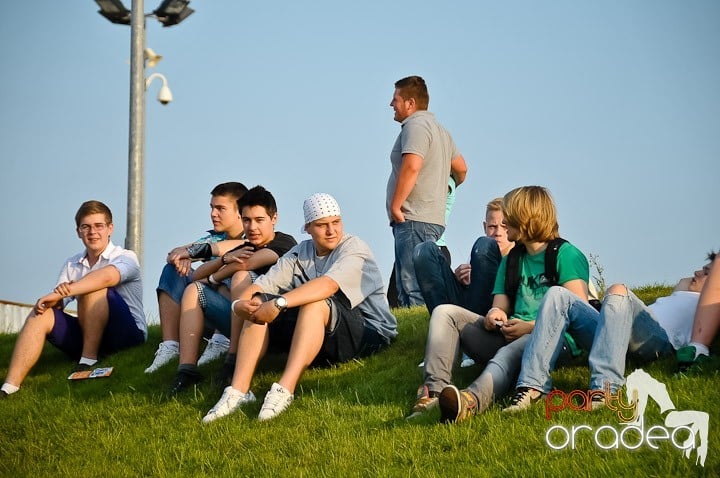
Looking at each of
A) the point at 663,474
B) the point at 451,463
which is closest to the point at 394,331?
the point at 451,463

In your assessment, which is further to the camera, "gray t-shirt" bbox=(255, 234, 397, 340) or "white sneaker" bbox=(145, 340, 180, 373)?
"white sneaker" bbox=(145, 340, 180, 373)

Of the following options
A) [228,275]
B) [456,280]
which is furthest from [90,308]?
[456,280]

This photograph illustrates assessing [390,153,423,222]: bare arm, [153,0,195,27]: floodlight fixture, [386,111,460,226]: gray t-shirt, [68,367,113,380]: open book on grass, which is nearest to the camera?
[68,367,113,380]: open book on grass

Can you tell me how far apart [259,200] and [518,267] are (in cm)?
265

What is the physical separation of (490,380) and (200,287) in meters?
3.14

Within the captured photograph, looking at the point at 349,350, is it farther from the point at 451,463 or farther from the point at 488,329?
the point at 451,463

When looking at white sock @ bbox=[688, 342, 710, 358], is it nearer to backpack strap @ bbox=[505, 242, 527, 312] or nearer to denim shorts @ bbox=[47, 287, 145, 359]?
backpack strap @ bbox=[505, 242, 527, 312]

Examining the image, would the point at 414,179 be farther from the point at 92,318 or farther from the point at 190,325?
the point at 92,318

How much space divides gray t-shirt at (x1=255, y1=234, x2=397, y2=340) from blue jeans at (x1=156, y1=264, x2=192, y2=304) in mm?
1444

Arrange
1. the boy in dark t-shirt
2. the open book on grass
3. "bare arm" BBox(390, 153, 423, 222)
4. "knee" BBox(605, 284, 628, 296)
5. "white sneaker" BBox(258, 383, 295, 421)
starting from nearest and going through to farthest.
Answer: "knee" BBox(605, 284, 628, 296) → "white sneaker" BBox(258, 383, 295, 421) → the boy in dark t-shirt → the open book on grass → "bare arm" BBox(390, 153, 423, 222)

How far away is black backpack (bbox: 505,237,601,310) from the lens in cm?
680

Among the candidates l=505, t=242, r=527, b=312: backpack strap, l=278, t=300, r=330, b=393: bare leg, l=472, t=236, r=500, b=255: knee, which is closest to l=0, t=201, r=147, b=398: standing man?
l=278, t=300, r=330, b=393: bare leg

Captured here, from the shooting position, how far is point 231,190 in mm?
9609

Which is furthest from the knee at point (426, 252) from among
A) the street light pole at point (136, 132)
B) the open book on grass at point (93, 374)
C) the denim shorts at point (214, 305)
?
the street light pole at point (136, 132)
